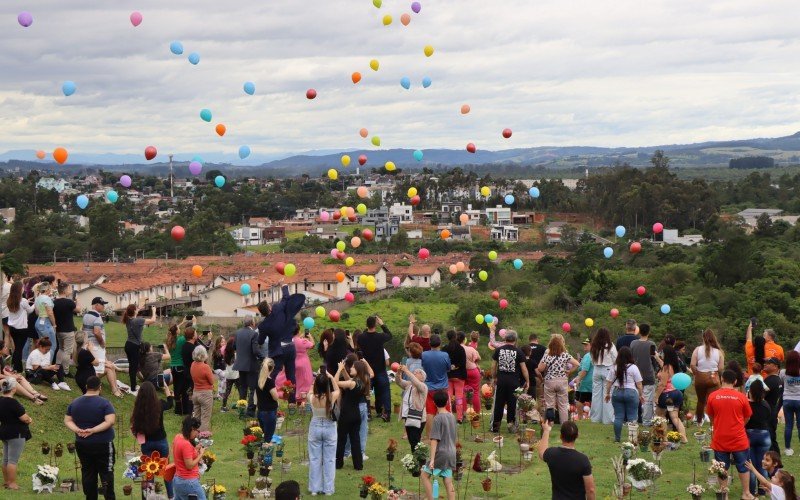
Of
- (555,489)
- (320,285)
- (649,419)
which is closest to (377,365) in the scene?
(649,419)

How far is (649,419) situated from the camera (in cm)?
1190

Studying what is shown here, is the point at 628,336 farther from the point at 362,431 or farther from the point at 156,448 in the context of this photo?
the point at 156,448

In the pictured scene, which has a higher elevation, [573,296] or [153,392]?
[153,392]

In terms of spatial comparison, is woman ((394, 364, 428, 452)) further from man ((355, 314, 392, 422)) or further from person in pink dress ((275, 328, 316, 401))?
person in pink dress ((275, 328, 316, 401))

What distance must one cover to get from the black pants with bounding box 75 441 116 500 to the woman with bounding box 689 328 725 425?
661 centimetres

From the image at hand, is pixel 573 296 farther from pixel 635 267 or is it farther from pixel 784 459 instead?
pixel 784 459

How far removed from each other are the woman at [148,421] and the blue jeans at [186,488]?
41cm

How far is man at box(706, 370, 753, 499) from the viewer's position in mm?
8805

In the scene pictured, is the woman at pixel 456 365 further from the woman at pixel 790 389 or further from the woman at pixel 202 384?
the woman at pixel 790 389

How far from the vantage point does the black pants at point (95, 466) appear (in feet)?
27.2

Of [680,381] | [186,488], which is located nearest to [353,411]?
[186,488]

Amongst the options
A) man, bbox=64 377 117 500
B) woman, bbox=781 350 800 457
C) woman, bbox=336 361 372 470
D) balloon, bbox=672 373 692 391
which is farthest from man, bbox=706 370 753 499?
man, bbox=64 377 117 500

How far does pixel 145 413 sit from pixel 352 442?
2.58m

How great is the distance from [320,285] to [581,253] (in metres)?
14.3
